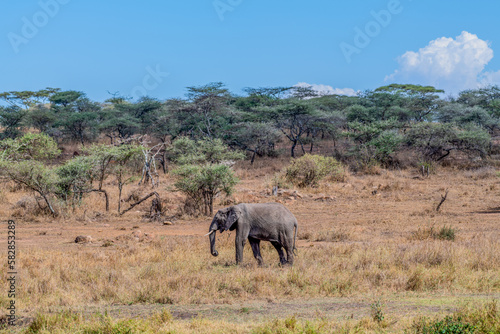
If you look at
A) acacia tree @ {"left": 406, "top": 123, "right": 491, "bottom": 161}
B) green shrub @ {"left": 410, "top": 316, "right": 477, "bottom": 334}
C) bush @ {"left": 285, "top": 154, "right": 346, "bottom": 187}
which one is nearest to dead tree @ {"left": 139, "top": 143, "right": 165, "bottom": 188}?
bush @ {"left": 285, "top": 154, "right": 346, "bottom": 187}

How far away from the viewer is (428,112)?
43531 mm

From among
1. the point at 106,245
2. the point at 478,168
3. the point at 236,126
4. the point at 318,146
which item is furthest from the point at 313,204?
the point at 318,146

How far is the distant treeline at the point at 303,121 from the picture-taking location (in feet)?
105

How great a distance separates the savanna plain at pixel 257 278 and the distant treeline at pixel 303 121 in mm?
17142

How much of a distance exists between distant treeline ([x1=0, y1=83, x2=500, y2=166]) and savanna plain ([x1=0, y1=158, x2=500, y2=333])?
17.1 m

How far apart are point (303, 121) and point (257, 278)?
30.5m

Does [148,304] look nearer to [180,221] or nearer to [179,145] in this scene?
[180,221]

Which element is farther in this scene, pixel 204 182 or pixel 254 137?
pixel 254 137

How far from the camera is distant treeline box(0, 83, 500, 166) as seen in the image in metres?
31.9

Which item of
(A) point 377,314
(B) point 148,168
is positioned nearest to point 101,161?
(B) point 148,168

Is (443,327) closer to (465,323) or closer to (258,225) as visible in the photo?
(465,323)

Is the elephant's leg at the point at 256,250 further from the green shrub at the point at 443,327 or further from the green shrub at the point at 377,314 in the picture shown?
the green shrub at the point at 443,327

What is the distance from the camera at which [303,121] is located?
3734 centimetres

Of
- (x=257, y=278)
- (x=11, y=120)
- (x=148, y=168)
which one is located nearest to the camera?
(x=257, y=278)
